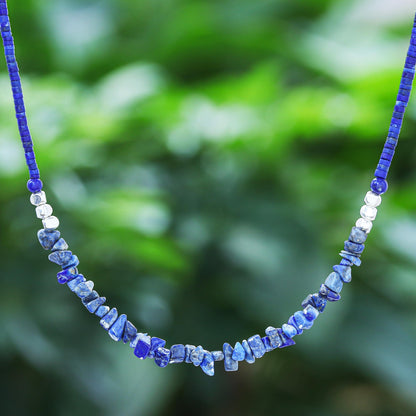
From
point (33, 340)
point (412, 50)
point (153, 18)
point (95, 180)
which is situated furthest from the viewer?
point (153, 18)

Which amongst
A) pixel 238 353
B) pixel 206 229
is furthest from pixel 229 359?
pixel 206 229

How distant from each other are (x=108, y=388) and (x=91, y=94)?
1.42 ft

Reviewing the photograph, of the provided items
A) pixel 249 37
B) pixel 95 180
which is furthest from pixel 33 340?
pixel 249 37

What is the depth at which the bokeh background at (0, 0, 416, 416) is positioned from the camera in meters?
0.73

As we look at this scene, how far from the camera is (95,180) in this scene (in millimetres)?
843

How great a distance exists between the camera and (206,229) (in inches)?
32.8

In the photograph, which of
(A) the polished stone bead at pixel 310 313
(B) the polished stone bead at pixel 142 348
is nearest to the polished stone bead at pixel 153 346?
(B) the polished stone bead at pixel 142 348

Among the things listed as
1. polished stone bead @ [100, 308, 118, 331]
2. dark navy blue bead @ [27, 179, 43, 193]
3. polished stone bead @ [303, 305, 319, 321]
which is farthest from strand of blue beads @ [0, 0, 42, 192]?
polished stone bead @ [303, 305, 319, 321]

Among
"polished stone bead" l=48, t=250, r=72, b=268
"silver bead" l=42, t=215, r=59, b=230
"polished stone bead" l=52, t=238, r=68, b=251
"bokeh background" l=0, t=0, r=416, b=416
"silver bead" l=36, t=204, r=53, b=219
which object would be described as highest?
"silver bead" l=36, t=204, r=53, b=219

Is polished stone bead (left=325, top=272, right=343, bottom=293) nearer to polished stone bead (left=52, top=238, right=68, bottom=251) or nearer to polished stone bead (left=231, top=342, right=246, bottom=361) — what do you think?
polished stone bead (left=231, top=342, right=246, bottom=361)

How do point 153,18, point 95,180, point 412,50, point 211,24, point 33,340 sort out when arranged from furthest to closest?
point 153,18 < point 211,24 < point 95,180 < point 33,340 < point 412,50

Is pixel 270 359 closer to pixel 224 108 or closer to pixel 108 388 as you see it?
pixel 108 388

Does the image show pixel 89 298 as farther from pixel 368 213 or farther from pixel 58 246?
pixel 368 213

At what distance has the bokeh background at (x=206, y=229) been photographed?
0.73m
